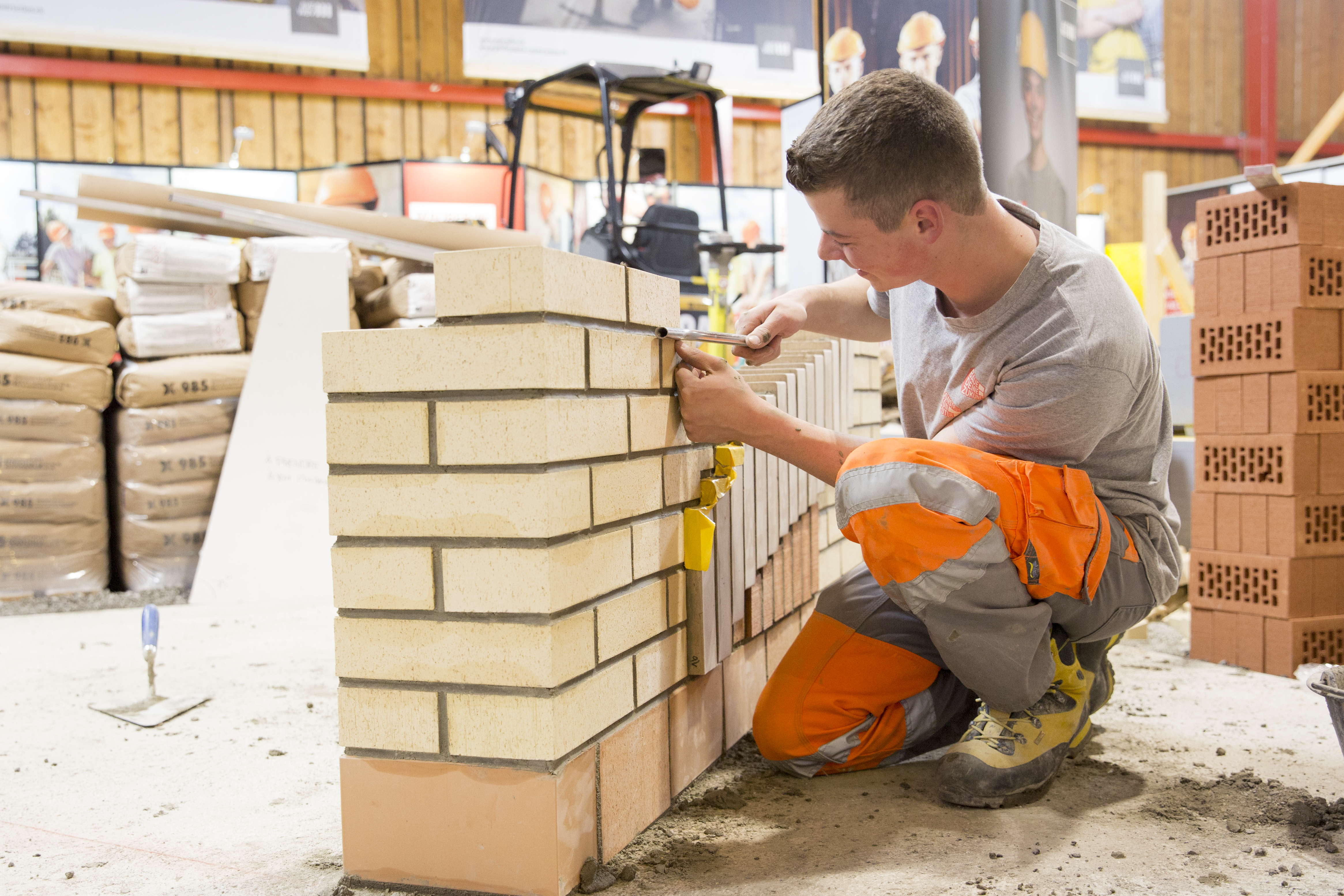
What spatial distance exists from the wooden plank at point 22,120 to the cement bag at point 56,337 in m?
5.11

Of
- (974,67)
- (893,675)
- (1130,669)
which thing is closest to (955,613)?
(893,675)

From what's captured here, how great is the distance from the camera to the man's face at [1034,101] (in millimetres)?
4344

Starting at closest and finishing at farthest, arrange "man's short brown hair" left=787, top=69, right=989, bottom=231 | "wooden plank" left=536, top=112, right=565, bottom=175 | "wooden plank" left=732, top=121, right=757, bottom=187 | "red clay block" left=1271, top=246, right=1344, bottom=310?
"man's short brown hair" left=787, top=69, right=989, bottom=231 → "red clay block" left=1271, top=246, right=1344, bottom=310 → "wooden plank" left=536, top=112, right=565, bottom=175 → "wooden plank" left=732, top=121, right=757, bottom=187

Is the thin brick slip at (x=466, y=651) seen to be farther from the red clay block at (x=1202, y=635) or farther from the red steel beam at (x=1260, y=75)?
the red steel beam at (x=1260, y=75)

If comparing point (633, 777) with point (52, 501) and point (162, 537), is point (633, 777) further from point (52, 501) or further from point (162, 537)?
point (52, 501)

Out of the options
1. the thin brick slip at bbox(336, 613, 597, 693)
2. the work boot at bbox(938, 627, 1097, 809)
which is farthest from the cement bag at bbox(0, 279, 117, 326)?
the work boot at bbox(938, 627, 1097, 809)

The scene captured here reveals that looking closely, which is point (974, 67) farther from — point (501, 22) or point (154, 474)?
point (154, 474)

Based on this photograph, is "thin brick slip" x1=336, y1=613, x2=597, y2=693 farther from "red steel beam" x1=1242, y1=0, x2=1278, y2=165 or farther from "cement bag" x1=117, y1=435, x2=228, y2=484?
"red steel beam" x1=1242, y1=0, x2=1278, y2=165

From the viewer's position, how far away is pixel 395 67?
874 centimetres

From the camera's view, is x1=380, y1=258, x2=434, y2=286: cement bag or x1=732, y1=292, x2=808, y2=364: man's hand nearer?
x1=732, y1=292, x2=808, y2=364: man's hand

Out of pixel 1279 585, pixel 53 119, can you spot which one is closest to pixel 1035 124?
pixel 1279 585

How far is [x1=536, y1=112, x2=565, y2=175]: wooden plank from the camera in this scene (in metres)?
9.19

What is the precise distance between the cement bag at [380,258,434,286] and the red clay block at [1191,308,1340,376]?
3065 millimetres

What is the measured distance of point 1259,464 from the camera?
2619 millimetres
